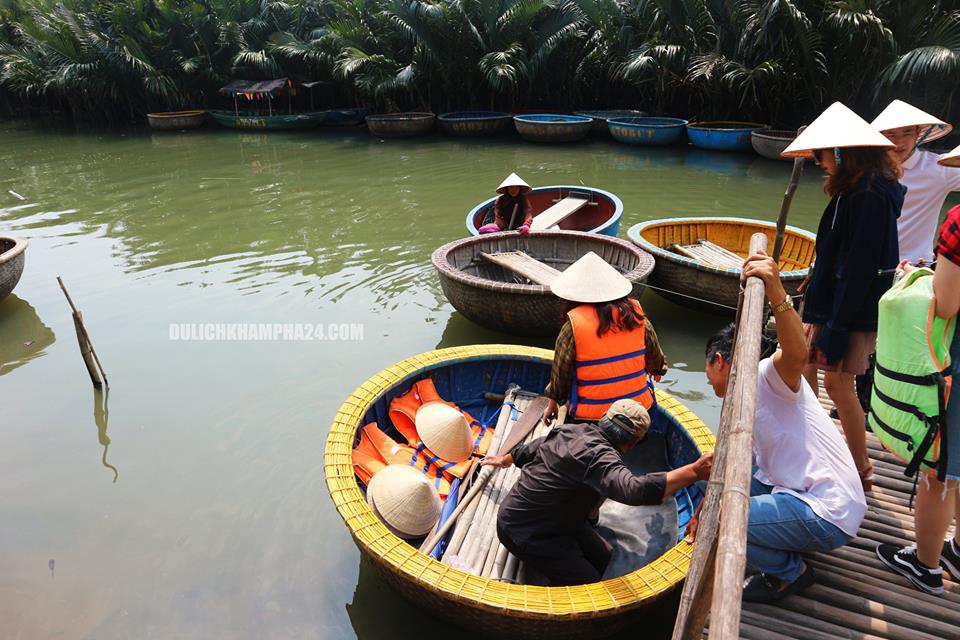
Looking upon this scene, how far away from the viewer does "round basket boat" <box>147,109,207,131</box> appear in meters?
17.2

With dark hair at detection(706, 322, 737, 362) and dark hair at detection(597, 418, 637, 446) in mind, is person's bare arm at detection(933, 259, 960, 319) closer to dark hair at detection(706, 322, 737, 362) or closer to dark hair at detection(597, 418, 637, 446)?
dark hair at detection(706, 322, 737, 362)

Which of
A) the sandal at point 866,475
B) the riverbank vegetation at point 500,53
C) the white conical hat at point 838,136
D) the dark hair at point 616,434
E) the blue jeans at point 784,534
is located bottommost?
the sandal at point 866,475

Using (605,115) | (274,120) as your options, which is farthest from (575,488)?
(274,120)

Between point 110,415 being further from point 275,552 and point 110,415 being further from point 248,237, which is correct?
point 248,237

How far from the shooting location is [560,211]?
22.8 feet

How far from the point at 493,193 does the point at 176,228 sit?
494 centimetres

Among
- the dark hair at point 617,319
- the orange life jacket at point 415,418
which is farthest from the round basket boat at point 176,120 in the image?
the dark hair at point 617,319

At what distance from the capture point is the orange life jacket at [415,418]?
3.37 m

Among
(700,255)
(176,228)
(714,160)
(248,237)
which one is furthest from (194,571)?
(714,160)

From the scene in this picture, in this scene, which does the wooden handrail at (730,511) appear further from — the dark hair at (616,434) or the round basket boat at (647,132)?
the round basket boat at (647,132)

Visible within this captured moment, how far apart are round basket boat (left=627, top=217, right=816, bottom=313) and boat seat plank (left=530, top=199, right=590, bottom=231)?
3.51ft

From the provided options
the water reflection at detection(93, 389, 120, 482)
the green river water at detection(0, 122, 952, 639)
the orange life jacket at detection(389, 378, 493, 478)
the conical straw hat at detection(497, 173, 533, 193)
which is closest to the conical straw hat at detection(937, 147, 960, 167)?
the green river water at detection(0, 122, 952, 639)

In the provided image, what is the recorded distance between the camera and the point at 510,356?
3738mm

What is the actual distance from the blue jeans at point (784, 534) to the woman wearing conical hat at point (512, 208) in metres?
4.32
